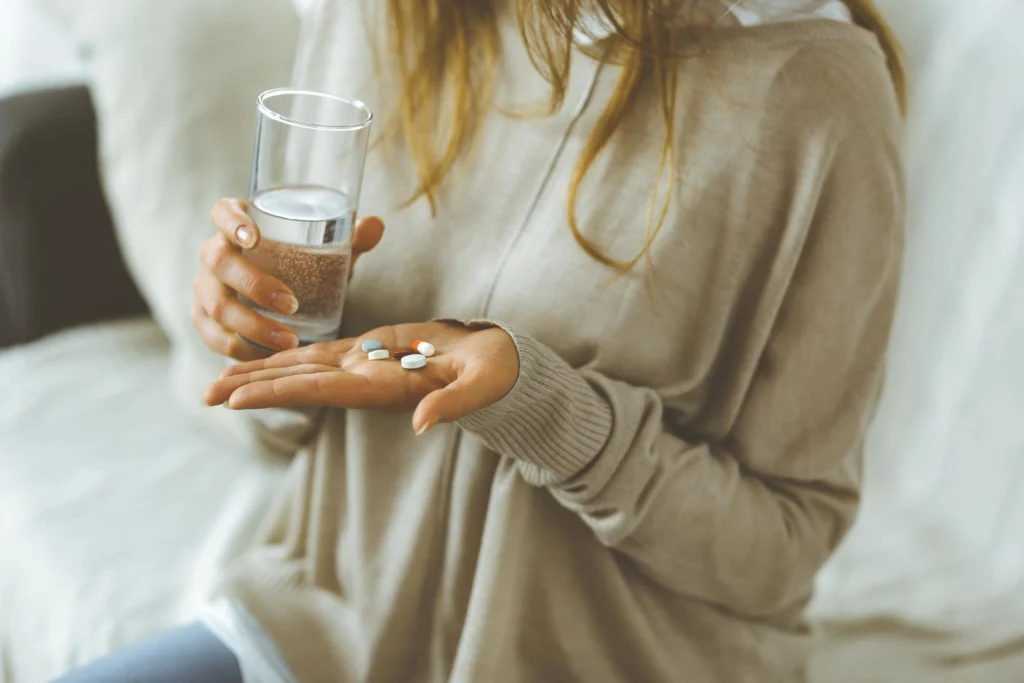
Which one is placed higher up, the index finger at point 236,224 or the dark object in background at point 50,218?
the index finger at point 236,224

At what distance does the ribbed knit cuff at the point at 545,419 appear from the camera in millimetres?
640

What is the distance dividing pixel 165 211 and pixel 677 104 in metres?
0.70

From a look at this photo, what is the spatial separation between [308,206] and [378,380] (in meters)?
0.15

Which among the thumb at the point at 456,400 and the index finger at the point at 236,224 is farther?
the index finger at the point at 236,224

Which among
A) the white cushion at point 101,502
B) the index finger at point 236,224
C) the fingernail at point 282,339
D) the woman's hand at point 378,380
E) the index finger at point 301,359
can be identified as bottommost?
the white cushion at point 101,502

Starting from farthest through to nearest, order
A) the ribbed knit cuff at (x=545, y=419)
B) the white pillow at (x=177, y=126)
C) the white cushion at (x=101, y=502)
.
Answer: the white pillow at (x=177, y=126)
the white cushion at (x=101, y=502)
the ribbed knit cuff at (x=545, y=419)

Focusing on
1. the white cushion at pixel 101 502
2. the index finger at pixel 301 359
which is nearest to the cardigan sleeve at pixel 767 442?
the index finger at pixel 301 359

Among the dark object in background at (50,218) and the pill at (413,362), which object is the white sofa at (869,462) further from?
the pill at (413,362)

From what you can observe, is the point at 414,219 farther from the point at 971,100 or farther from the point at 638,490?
the point at 971,100

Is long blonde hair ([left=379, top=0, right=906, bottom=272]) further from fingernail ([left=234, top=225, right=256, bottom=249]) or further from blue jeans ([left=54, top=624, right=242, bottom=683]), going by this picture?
blue jeans ([left=54, top=624, right=242, bottom=683])

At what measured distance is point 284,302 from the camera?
2.24 feet

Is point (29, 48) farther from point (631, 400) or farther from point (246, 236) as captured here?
point (631, 400)

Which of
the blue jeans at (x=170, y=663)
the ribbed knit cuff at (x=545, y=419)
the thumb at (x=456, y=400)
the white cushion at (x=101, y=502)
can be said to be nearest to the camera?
the thumb at (x=456, y=400)

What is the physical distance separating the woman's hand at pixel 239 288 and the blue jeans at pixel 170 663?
0.26 meters
